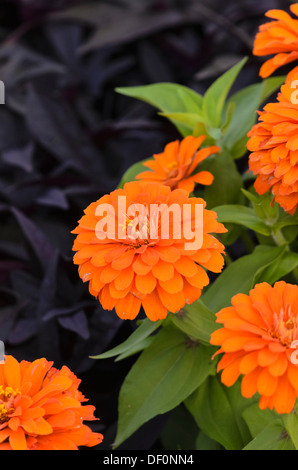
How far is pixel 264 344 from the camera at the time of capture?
0.40 m

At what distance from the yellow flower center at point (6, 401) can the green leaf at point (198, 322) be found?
0.16m

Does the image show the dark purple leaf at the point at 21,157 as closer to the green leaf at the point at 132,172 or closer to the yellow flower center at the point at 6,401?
the green leaf at the point at 132,172

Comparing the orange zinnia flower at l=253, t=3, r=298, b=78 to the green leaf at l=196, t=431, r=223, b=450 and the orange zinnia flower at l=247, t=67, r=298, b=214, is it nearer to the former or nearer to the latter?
the orange zinnia flower at l=247, t=67, r=298, b=214

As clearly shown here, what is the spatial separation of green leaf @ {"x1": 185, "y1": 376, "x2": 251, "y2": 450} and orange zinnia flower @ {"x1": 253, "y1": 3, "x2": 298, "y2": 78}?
1.01 feet

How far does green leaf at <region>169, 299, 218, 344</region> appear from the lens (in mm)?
523

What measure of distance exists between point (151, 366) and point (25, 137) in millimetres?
636

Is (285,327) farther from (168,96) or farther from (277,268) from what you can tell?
(168,96)

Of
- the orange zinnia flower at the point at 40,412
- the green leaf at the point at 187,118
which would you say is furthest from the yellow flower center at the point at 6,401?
the green leaf at the point at 187,118

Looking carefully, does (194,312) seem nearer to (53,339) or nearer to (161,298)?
(161,298)

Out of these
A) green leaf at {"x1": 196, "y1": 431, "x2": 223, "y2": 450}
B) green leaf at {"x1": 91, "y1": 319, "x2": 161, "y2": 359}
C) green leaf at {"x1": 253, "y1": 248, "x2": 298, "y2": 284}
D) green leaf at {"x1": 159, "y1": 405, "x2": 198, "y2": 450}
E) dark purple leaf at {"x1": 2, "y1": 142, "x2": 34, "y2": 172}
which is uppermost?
green leaf at {"x1": 253, "y1": 248, "x2": 298, "y2": 284}

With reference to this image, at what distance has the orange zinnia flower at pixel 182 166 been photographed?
23.1 inches
